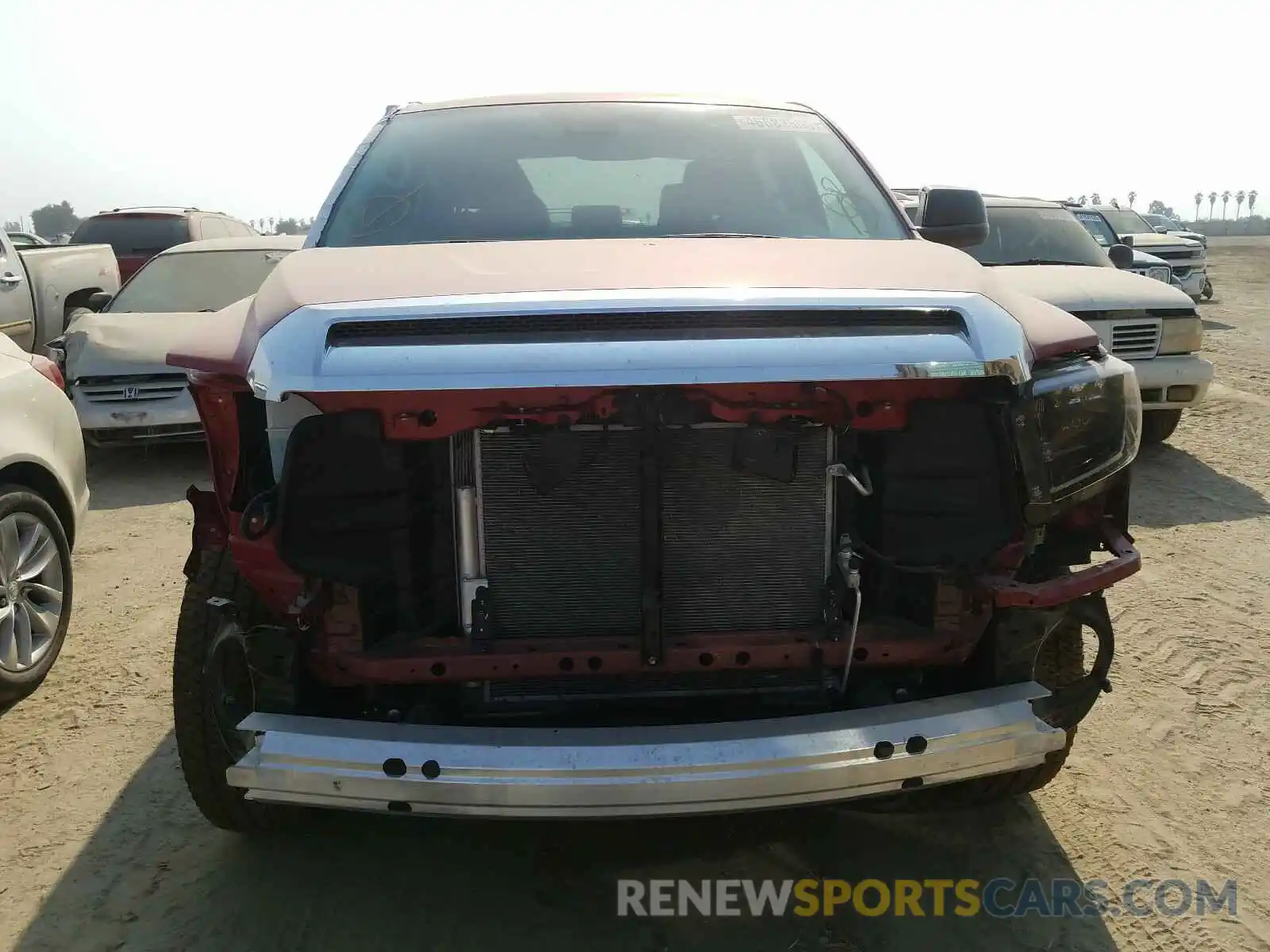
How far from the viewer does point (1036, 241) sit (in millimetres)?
8383

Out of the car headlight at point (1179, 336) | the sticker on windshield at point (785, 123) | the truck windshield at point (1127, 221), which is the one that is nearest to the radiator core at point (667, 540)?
the sticker on windshield at point (785, 123)

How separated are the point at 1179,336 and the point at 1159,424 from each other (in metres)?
0.81

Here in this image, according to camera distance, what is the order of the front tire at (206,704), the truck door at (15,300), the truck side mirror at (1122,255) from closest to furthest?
1. the front tire at (206,704)
2. the truck side mirror at (1122,255)
3. the truck door at (15,300)

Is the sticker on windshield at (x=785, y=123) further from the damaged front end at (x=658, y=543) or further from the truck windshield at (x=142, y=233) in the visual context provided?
the truck windshield at (x=142, y=233)

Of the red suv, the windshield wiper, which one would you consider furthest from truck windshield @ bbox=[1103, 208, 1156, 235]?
the red suv

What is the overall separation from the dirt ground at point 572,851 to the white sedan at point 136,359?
11.4 feet

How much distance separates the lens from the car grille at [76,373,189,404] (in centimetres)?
719

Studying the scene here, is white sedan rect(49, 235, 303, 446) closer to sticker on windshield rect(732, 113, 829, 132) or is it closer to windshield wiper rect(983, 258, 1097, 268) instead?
sticker on windshield rect(732, 113, 829, 132)

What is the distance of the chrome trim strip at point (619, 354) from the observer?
6.81ft

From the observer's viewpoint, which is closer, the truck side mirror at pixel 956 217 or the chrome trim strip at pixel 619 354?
the chrome trim strip at pixel 619 354

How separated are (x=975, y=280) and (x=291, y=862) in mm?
2425

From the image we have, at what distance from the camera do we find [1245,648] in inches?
165

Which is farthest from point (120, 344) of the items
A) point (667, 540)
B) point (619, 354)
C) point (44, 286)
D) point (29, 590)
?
point (619, 354)

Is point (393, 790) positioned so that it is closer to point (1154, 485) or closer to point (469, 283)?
point (469, 283)
